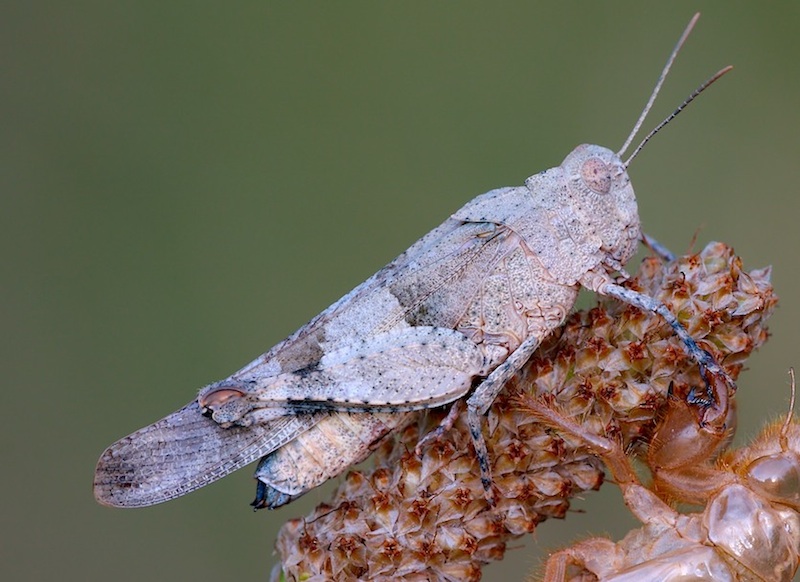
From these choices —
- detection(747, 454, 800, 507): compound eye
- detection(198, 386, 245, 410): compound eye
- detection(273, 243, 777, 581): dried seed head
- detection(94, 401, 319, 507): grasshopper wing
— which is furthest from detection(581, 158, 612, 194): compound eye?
detection(198, 386, 245, 410): compound eye

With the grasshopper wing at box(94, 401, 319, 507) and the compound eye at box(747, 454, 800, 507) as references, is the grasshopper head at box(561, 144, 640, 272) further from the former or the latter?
the grasshopper wing at box(94, 401, 319, 507)

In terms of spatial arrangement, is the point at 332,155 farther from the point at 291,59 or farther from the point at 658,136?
the point at 658,136

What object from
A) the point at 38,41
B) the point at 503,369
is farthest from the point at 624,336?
the point at 38,41

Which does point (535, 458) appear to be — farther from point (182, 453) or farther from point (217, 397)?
point (182, 453)

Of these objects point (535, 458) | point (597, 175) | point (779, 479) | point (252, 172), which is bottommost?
point (779, 479)

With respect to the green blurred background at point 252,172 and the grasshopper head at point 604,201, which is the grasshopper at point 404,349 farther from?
the green blurred background at point 252,172

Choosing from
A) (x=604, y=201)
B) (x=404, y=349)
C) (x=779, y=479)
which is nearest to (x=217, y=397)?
(x=404, y=349)
